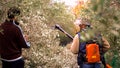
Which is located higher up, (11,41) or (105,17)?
(105,17)

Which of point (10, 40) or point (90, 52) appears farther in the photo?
point (90, 52)

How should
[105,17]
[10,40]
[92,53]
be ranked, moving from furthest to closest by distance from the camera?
[92,53] < [10,40] < [105,17]

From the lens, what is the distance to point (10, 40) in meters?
6.08

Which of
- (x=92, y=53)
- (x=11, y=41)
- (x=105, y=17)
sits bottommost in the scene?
(x=92, y=53)

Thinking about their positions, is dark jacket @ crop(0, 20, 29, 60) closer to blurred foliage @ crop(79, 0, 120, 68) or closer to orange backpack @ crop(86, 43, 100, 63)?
orange backpack @ crop(86, 43, 100, 63)

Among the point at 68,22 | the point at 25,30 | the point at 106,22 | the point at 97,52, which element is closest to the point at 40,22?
the point at 25,30

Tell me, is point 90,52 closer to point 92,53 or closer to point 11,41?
point 92,53

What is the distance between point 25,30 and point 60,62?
197 cm

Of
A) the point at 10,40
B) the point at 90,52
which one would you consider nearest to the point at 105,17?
the point at 10,40

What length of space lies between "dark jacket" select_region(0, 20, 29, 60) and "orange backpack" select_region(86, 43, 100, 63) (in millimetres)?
1127

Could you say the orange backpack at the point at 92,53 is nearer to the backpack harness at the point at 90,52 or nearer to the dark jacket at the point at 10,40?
the backpack harness at the point at 90,52

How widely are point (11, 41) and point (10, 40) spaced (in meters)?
0.03

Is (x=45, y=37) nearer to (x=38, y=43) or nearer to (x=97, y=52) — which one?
(x=38, y=43)

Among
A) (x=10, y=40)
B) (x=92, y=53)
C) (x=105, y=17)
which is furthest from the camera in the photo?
(x=92, y=53)
